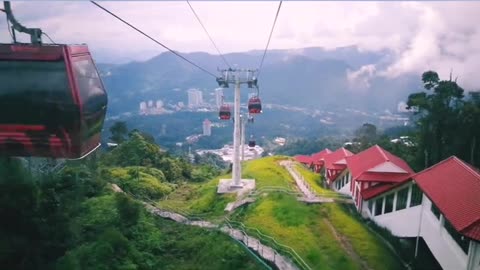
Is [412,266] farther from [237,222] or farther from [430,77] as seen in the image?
[430,77]

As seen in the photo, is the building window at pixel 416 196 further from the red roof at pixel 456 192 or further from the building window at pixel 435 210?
the building window at pixel 435 210

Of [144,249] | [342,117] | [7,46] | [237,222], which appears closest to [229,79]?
[237,222]

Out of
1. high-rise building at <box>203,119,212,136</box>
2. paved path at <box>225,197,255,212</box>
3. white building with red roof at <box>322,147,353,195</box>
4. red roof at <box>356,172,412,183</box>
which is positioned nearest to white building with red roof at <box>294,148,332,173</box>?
white building with red roof at <box>322,147,353,195</box>

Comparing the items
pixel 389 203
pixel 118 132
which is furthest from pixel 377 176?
pixel 118 132

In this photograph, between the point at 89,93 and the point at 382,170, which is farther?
the point at 382,170

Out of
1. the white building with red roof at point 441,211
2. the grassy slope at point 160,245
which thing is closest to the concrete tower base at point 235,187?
the grassy slope at point 160,245

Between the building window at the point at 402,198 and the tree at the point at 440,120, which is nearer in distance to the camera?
the building window at the point at 402,198

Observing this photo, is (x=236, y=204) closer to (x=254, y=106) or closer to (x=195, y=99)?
(x=254, y=106)
